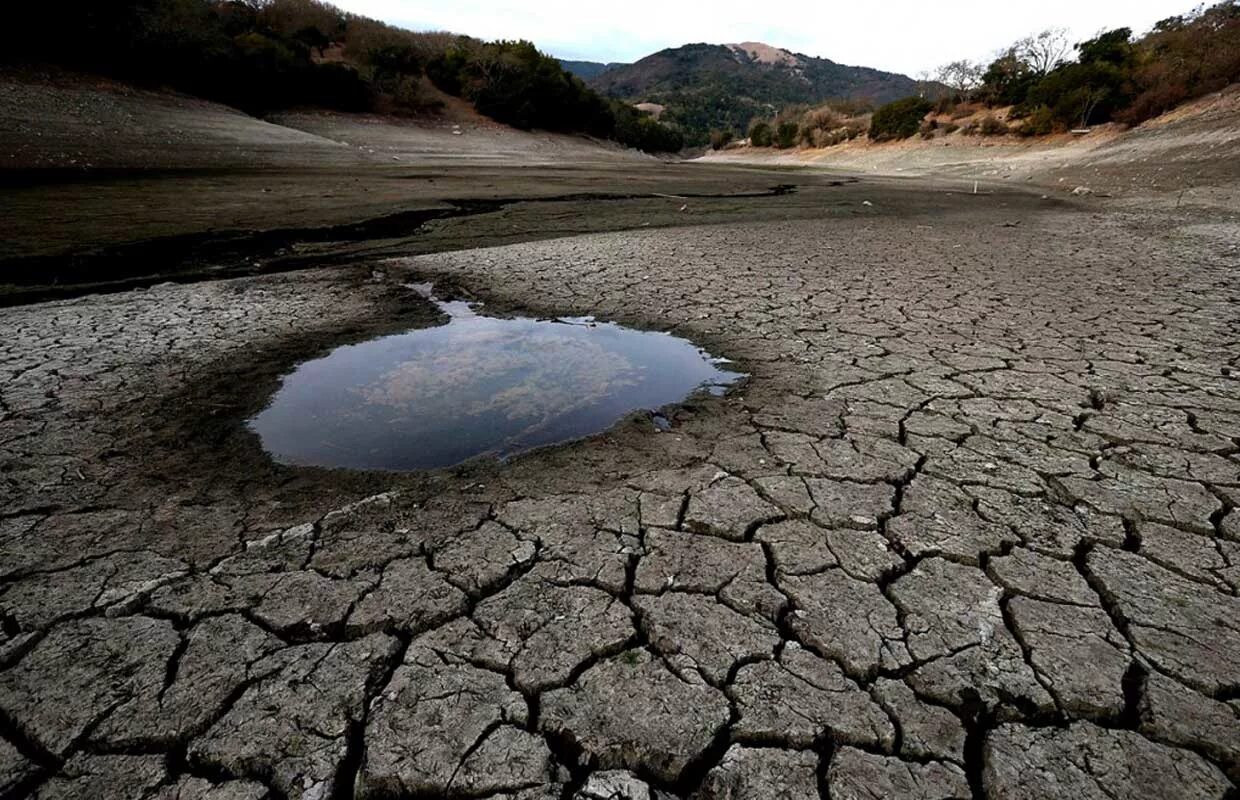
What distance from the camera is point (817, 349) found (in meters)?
3.65

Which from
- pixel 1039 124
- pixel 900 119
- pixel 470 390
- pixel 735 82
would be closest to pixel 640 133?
pixel 900 119

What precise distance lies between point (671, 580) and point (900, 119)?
121 feet

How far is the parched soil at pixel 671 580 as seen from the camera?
4.15 feet

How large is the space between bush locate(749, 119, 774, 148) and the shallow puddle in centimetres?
4418

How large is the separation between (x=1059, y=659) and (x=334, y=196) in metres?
12.5

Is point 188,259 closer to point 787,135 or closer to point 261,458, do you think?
point 261,458

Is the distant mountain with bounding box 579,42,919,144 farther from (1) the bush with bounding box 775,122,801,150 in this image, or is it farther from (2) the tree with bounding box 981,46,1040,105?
(2) the tree with bounding box 981,46,1040,105

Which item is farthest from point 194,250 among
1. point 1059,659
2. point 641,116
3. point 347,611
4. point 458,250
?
point 641,116

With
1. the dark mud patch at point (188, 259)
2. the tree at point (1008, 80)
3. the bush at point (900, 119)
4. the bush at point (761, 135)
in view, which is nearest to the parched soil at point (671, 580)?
the dark mud patch at point (188, 259)

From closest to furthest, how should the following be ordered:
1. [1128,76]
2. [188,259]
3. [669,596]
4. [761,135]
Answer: [669,596] → [188,259] → [1128,76] → [761,135]

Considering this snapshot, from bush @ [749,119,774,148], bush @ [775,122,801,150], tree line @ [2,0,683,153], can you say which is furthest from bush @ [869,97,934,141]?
tree line @ [2,0,683,153]

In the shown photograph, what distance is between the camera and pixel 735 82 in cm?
11412

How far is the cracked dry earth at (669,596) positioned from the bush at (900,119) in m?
32.9

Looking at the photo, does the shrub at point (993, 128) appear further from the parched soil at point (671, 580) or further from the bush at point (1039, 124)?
the parched soil at point (671, 580)
